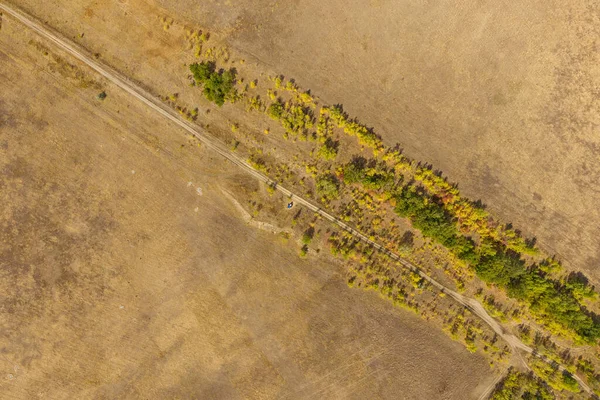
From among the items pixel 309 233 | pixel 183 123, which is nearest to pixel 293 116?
pixel 183 123

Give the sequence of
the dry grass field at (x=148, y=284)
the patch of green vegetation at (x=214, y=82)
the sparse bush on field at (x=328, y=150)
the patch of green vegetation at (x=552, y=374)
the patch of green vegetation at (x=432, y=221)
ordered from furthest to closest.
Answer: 1. the dry grass field at (x=148, y=284)
2. the patch of green vegetation at (x=552, y=374)
3. the sparse bush on field at (x=328, y=150)
4. the patch of green vegetation at (x=214, y=82)
5. the patch of green vegetation at (x=432, y=221)

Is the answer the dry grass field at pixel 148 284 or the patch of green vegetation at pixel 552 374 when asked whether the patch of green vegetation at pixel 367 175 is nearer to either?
the dry grass field at pixel 148 284

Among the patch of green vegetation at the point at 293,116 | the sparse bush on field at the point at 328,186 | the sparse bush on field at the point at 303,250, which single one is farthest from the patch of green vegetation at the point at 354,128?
the sparse bush on field at the point at 303,250

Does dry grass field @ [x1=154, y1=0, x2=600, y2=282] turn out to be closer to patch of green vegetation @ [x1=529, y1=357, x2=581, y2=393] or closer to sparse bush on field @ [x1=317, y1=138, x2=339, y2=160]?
sparse bush on field @ [x1=317, y1=138, x2=339, y2=160]

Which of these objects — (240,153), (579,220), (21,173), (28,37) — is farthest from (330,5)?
(21,173)

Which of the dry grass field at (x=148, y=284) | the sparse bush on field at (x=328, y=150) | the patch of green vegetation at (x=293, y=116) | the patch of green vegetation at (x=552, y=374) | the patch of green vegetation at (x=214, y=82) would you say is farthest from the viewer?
the dry grass field at (x=148, y=284)

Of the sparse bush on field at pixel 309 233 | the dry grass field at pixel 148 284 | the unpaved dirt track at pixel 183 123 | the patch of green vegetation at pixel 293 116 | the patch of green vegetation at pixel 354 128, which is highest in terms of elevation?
the patch of green vegetation at pixel 354 128

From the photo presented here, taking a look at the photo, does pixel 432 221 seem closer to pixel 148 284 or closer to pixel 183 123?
pixel 183 123

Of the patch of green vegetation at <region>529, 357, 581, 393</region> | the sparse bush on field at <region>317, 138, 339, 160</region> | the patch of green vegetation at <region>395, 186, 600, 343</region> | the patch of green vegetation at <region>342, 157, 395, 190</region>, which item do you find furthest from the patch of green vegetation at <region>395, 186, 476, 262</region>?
the patch of green vegetation at <region>529, 357, 581, 393</region>
